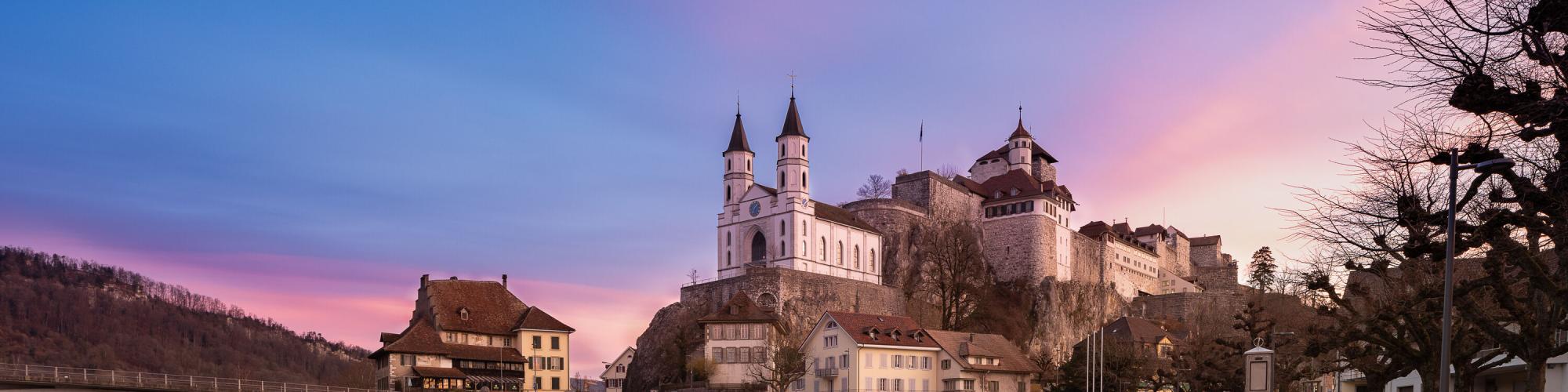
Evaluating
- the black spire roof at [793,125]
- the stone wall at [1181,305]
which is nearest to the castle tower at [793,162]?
the black spire roof at [793,125]

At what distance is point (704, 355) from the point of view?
86875mm

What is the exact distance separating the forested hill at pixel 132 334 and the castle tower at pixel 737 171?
3051cm

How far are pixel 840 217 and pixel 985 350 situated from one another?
2536 cm

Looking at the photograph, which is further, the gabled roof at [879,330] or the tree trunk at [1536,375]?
the gabled roof at [879,330]

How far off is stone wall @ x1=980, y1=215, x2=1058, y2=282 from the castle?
0.30ft

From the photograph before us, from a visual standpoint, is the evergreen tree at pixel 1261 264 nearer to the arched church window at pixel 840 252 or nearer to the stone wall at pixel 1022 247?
the stone wall at pixel 1022 247

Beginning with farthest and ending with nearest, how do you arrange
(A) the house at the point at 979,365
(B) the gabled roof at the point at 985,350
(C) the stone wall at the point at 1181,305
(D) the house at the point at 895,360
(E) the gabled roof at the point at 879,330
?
(C) the stone wall at the point at 1181,305 → (B) the gabled roof at the point at 985,350 → (A) the house at the point at 979,365 → (E) the gabled roof at the point at 879,330 → (D) the house at the point at 895,360

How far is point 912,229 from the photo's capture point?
114688 mm

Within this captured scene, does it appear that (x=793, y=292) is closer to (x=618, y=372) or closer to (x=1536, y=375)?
(x=618, y=372)

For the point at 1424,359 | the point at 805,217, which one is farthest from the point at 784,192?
the point at 1424,359

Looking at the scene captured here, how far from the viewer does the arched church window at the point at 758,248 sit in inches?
4129

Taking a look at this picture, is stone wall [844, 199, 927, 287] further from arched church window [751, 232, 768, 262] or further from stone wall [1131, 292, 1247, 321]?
stone wall [1131, 292, 1247, 321]

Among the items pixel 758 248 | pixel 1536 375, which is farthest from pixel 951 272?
pixel 1536 375

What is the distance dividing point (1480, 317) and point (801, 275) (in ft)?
251
